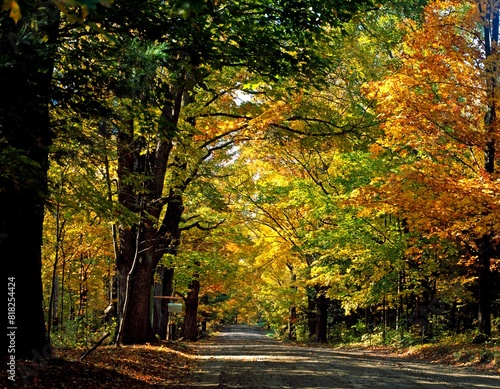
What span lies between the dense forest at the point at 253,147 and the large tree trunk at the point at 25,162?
0.03 meters

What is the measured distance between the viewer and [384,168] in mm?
21234

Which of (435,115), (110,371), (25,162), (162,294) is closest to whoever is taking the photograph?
(25,162)

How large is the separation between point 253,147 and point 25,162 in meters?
13.0

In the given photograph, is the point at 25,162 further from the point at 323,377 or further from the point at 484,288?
the point at 484,288

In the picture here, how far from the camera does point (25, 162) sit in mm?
5938

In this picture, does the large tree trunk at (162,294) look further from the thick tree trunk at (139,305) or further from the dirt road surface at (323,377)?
the dirt road surface at (323,377)

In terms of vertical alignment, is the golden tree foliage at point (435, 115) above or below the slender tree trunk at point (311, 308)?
above

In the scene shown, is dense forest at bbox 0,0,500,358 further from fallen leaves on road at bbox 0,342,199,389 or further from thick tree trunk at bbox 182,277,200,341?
fallen leaves on road at bbox 0,342,199,389

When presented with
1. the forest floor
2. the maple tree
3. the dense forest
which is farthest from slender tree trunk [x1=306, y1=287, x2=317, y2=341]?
the forest floor

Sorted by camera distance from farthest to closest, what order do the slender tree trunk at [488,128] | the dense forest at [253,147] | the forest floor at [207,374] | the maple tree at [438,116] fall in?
the slender tree trunk at [488,128], the maple tree at [438,116], the forest floor at [207,374], the dense forest at [253,147]

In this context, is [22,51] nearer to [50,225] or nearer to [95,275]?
[50,225]

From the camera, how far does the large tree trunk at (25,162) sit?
18.7ft

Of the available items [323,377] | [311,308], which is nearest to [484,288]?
[323,377]

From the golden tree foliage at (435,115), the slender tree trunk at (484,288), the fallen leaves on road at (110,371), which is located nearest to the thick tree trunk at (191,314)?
the fallen leaves on road at (110,371)
